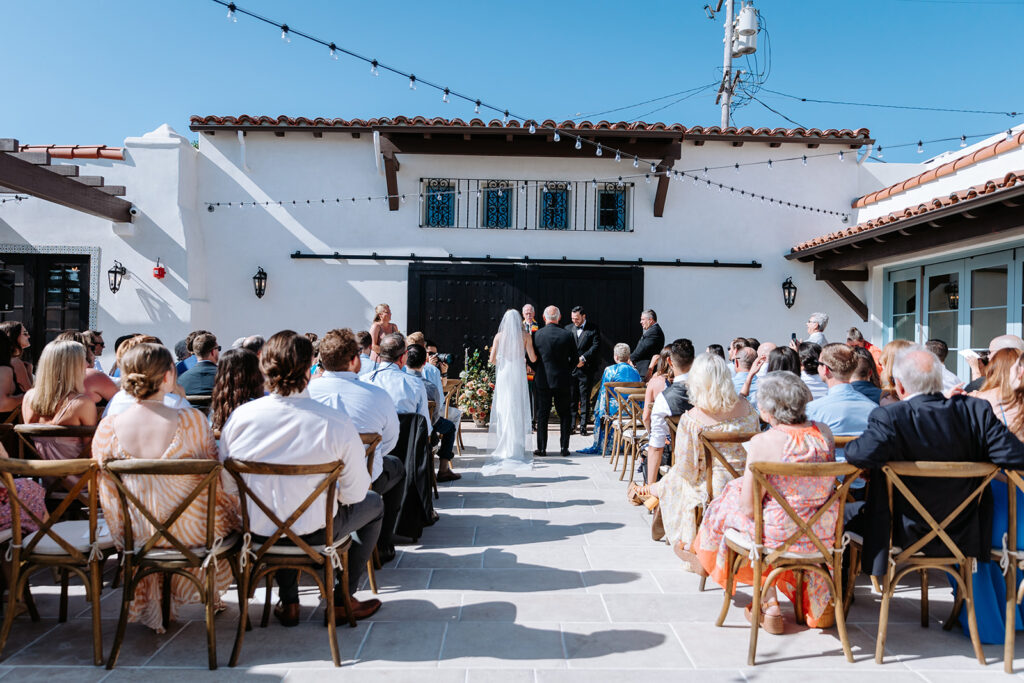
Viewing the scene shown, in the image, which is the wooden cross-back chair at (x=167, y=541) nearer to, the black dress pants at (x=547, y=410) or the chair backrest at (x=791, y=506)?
the chair backrest at (x=791, y=506)

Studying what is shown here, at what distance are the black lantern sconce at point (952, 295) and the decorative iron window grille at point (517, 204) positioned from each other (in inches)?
156

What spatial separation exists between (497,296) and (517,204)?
4.43 ft

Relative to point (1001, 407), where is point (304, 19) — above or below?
above

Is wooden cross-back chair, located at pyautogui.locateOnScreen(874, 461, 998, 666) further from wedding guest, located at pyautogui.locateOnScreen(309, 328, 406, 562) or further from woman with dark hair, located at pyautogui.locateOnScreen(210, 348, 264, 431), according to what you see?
woman with dark hair, located at pyautogui.locateOnScreen(210, 348, 264, 431)

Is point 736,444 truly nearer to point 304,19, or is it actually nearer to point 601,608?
point 601,608

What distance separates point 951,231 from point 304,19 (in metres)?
6.32

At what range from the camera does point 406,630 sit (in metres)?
2.89

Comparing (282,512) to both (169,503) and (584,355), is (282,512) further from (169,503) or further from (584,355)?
(584,355)

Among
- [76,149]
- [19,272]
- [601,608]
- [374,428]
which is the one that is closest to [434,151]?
[76,149]

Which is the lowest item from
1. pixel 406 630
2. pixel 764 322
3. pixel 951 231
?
pixel 406 630

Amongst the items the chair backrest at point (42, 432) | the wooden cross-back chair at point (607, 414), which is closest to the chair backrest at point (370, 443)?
the chair backrest at point (42, 432)

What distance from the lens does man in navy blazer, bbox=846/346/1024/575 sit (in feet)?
8.63

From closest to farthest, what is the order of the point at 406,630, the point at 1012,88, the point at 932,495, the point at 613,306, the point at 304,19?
the point at 932,495 < the point at 406,630 < the point at 304,19 < the point at 1012,88 < the point at 613,306

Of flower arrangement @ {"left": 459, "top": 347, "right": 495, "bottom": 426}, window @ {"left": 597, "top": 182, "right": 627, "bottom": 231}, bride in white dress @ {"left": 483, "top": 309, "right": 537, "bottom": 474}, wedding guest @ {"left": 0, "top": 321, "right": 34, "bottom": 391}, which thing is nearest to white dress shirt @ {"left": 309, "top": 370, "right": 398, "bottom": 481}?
wedding guest @ {"left": 0, "top": 321, "right": 34, "bottom": 391}
